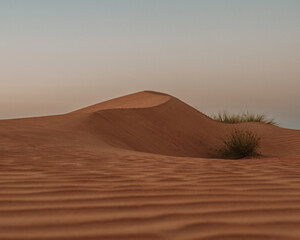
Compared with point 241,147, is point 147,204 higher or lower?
lower

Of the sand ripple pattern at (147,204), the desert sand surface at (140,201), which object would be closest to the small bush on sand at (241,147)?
the desert sand surface at (140,201)

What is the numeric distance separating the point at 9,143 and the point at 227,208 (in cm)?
508

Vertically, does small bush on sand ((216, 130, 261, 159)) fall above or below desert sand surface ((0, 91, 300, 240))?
above

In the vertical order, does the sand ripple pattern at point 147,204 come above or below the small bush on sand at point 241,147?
below

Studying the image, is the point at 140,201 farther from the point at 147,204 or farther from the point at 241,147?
the point at 241,147

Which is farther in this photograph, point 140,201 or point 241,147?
point 241,147

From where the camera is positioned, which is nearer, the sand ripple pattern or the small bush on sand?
the sand ripple pattern

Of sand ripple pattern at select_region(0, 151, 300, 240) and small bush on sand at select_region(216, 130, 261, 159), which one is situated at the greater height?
small bush on sand at select_region(216, 130, 261, 159)

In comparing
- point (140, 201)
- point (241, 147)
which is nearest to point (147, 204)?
point (140, 201)

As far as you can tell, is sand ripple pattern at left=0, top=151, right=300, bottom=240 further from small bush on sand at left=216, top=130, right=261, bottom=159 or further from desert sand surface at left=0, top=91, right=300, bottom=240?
small bush on sand at left=216, top=130, right=261, bottom=159

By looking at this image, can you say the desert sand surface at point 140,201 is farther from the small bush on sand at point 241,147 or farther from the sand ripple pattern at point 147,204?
the small bush on sand at point 241,147

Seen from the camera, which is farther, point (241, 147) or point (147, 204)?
point (241, 147)

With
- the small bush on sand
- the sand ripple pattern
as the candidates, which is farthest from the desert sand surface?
the small bush on sand

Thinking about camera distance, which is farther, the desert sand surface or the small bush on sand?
the small bush on sand
